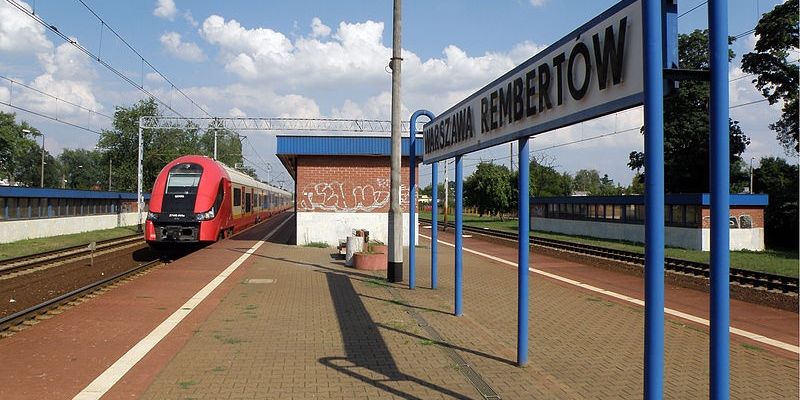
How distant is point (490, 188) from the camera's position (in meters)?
54.9

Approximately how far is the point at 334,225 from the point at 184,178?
5.74 meters

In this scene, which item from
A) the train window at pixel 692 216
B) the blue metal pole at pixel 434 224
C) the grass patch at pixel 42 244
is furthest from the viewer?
the train window at pixel 692 216

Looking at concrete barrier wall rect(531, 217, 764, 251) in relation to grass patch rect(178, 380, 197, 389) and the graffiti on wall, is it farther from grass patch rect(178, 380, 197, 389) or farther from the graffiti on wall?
grass patch rect(178, 380, 197, 389)

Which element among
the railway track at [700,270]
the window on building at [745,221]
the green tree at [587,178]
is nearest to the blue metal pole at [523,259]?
the railway track at [700,270]

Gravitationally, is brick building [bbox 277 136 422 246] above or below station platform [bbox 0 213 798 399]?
above

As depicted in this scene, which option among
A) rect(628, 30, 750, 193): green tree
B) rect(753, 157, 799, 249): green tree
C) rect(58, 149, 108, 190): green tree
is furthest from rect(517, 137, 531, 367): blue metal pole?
rect(58, 149, 108, 190): green tree

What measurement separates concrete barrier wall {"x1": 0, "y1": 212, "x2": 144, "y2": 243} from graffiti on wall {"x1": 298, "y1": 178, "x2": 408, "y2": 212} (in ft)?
35.0

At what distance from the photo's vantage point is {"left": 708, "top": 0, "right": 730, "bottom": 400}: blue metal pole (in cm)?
295

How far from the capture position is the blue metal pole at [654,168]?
3377 millimetres

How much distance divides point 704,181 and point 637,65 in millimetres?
35921

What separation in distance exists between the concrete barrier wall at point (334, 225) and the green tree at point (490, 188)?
Result: 1340 inches

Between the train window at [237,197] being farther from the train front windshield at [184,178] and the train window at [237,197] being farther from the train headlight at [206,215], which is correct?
the train headlight at [206,215]

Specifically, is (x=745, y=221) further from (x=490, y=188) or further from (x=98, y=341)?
(x=490, y=188)

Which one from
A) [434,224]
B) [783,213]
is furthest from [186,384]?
[783,213]
